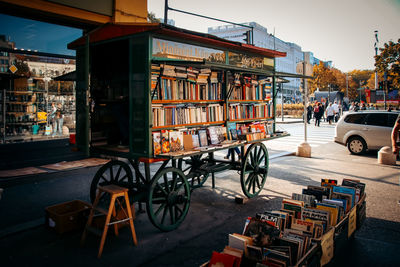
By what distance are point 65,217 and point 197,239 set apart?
6.48 ft

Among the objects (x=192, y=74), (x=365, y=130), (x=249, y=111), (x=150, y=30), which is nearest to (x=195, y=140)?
(x=192, y=74)

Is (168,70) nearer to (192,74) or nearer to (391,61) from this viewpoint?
(192,74)

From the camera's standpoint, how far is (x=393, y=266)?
11.7ft

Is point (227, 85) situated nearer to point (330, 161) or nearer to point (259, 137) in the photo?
point (259, 137)

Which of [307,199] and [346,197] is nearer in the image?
[307,199]

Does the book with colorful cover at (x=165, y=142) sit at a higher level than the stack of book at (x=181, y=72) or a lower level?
lower

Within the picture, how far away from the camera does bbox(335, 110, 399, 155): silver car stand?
10.9 meters

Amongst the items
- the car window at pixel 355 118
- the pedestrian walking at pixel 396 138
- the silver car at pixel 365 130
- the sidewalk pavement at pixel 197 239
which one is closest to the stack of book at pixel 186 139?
the sidewalk pavement at pixel 197 239

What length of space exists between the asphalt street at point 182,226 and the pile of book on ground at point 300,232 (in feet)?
1.70

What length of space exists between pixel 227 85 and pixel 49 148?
6.13m

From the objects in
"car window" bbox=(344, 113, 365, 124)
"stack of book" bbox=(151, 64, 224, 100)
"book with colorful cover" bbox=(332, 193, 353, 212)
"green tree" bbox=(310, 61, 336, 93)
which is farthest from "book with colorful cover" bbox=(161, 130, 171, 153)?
"green tree" bbox=(310, 61, 336, 93)

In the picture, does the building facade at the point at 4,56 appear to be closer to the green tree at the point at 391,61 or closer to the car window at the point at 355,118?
the car window at the point at 355,118

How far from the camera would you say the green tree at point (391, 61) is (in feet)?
47.9

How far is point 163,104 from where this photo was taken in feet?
15.9
